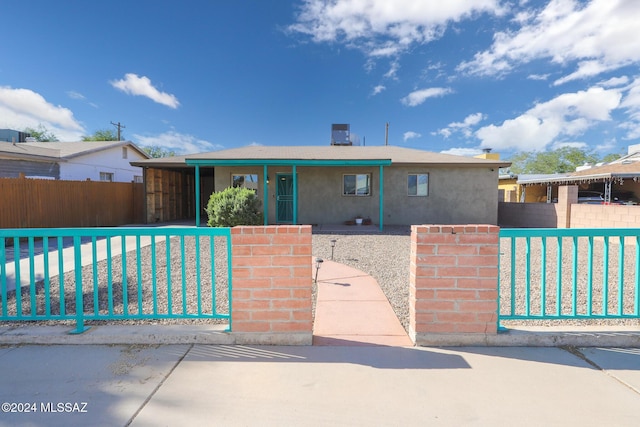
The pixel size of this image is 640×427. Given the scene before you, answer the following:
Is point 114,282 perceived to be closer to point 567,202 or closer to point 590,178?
point 567,202

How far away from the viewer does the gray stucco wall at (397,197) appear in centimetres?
A: 1334

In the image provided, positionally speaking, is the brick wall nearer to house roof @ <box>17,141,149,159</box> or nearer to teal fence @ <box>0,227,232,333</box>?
teal fence @ <box>0,227,232,333</box>

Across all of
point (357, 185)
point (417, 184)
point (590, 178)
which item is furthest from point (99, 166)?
point (590, 178)

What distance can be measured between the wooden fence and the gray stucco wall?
4691 millimetres

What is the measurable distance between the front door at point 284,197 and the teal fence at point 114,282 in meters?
5.93

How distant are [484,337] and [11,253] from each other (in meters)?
10.7

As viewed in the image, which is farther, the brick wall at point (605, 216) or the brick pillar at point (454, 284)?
the brick wall at point (605, 216)

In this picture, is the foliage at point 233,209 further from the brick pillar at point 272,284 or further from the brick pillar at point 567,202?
the brick pillar at point 567,202

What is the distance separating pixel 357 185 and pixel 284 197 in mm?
3269

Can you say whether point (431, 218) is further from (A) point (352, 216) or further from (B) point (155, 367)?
(B) point (155, 367)

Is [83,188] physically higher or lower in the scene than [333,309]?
higher

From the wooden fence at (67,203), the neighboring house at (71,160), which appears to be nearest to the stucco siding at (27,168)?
the neighboring house at (71,160)

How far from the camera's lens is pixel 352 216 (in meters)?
13.5

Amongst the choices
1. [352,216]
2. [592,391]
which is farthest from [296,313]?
[352,216]
